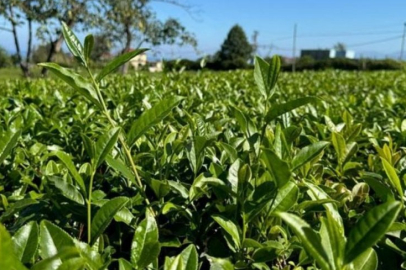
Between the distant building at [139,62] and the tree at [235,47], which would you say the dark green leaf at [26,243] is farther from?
the tree at [235,47]

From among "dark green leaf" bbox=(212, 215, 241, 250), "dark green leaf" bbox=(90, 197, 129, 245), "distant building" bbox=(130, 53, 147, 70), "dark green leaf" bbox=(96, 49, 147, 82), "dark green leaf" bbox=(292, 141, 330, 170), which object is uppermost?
"dark green leaf" bbox=(96, 49, 147, 82)

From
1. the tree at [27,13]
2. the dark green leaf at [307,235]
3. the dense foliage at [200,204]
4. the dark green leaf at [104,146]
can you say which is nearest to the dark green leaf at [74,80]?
the dense foliage at [200,204]

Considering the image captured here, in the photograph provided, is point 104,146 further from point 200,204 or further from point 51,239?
point 200,204

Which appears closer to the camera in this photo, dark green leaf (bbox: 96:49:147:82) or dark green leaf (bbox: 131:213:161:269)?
dark green leaf (bbox: 131:213:161:269)

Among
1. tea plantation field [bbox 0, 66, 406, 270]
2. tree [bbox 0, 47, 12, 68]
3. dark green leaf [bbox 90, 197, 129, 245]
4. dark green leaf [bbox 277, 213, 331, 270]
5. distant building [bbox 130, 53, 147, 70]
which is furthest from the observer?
tree [bbox 0, 47, 12, 68]

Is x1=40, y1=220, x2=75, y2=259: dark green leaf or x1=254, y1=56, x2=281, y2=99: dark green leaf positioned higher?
x1=254, y1=56, x2=281, y2=99: dark green leaf

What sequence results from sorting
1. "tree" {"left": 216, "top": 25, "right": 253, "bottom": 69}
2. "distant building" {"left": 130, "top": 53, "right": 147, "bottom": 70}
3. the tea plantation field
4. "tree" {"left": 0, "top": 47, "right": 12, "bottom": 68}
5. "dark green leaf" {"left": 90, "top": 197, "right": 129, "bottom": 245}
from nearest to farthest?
1. the tea plantation field
2. "dark green leaf" {"left": 90, "top": 197, "right": 129, "bottom": 245}
3. "distant building" {"left": 130, "top": 53, "right": 147, "bottom": 70}
4. "tree" {"left": 0, "top": 47, "right": 12, "bottom": 68}
5. "tree" {"left": 216, "top": 25, "right": 253, "bottom": 69}

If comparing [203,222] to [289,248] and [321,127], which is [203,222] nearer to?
[289,248]

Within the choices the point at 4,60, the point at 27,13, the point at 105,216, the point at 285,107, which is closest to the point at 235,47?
the point at 4,60

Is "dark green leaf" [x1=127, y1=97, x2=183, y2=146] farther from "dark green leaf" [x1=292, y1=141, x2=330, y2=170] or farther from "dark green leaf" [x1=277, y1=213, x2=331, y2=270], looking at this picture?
"dark green leaf" [x1=277, y1=213, x2=331, y2=270]

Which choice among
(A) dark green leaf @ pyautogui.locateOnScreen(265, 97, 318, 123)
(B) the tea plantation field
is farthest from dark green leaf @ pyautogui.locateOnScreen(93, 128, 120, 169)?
(A) dark green leaf @ pyautogui.locateOnScreen(265, 97, 318, 123)

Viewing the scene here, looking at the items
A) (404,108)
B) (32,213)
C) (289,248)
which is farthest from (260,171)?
(404,108)

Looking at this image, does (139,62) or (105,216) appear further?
(139,62)

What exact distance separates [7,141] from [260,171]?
0.57 metres
